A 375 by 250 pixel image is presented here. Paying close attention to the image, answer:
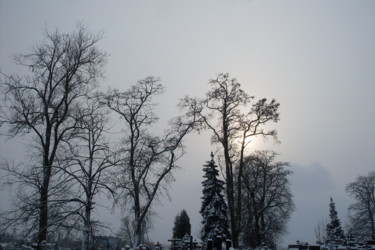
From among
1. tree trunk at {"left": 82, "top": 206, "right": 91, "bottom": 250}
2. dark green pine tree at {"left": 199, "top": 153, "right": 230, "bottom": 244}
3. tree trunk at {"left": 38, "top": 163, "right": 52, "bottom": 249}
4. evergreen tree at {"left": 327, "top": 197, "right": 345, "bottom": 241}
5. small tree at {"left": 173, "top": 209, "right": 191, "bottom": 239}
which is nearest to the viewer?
Answer: tree trunk at {"left": 38, "top": 163, "right": 52, "bottom": 249}

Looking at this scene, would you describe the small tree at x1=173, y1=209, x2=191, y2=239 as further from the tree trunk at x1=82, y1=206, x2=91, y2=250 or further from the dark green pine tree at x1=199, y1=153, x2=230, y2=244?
the tree trunk at x1=82, y1=206, x2=91, y2=250

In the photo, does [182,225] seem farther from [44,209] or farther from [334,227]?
[44,209]

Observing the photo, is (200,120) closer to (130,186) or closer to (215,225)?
(130,186)

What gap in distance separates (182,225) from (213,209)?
25.3m

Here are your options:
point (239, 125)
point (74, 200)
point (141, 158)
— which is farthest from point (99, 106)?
point (239, 125)

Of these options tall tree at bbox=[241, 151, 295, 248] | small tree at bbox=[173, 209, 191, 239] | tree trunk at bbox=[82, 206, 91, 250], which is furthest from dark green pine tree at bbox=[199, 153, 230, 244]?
small tree at bbox=[173, 209, 191, 239]

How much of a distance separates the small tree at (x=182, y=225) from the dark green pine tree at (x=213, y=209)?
2317 centimetres

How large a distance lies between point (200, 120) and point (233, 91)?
3018 millimetres

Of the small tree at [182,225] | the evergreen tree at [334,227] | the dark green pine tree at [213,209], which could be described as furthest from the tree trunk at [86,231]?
the evergreen tree at [334,227]

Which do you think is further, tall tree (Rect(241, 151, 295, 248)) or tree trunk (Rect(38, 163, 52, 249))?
tall tree (Rect(241, 151, 295, 248))

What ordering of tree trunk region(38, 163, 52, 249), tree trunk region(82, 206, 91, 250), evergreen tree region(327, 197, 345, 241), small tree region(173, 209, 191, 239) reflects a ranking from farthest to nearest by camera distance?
small tree region(173, 209, 191, 239) < evergreen tree region(327, 197, 345, 241) < tree trunk region(82, 206, 91, 250) < tree trunk region(38, 163, 52, 249)

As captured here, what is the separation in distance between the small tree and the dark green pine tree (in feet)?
76.0

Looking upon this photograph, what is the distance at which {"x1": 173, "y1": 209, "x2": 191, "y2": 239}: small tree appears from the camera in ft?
182

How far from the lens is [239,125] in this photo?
23.7 meters
